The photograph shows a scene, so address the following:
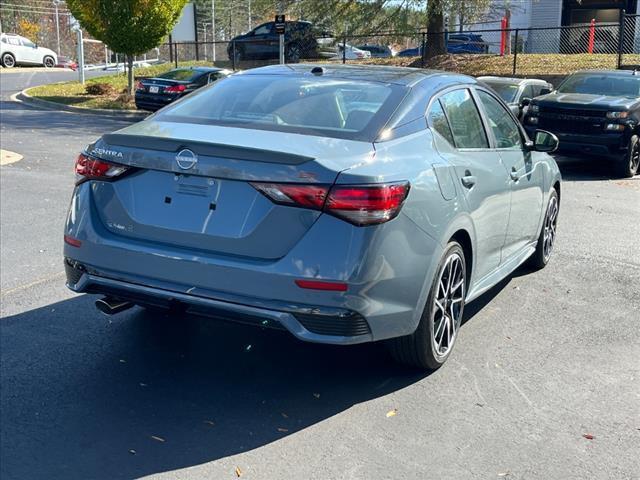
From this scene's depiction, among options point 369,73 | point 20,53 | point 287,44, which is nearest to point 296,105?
point 369,73

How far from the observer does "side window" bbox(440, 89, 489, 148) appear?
187 inches

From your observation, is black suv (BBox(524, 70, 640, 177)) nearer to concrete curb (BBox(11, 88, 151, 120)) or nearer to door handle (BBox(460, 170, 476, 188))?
door handle (BBox(460, 170, 476, 188))

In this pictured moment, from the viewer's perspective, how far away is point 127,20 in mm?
22062

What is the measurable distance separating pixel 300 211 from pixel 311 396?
111 cm

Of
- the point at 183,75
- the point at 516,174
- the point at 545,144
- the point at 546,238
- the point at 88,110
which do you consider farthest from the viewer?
the point at 88,110

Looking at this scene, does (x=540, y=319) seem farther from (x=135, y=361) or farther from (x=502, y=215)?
(x=135, y=361)

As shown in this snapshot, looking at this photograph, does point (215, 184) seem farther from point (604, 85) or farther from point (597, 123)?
point (604, 85)

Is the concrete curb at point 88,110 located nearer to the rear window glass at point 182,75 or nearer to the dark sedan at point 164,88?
the dark sedan at point 164,88

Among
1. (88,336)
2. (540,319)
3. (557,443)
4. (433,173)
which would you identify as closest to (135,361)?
(88,336)

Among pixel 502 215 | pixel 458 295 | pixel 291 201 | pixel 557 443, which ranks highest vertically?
pixel 291 201

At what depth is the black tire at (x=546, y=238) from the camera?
6.50 meters

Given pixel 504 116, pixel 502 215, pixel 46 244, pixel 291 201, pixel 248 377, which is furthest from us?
pixel 46 244

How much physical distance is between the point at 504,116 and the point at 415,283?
7.51 ft

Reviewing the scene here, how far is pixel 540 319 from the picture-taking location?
215 inches
